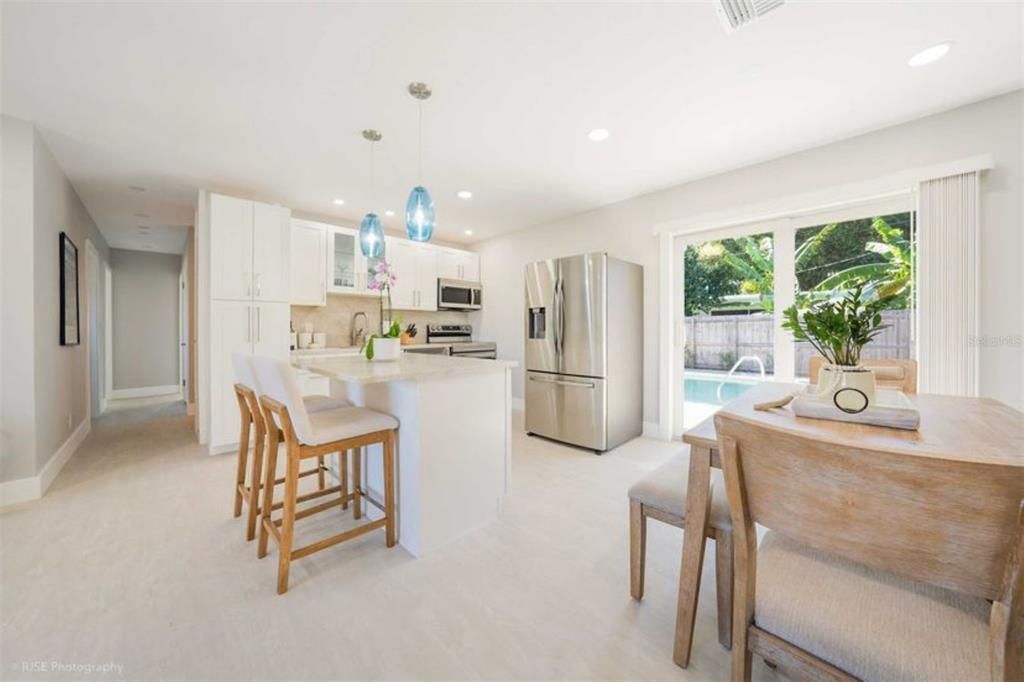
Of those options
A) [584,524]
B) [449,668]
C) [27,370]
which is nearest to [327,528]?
[449,668]

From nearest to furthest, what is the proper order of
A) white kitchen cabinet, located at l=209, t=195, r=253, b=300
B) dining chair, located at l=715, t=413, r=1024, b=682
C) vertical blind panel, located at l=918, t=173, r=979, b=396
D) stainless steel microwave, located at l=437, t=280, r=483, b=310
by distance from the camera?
dining chair, located at l=715, t=413, r=1024, b=682 < vertical blind panel, located at l=918, t=173, r=979, b=396 < white kitchen cabinet, located at l=209, t=195, r=253, b=300 < stainless steel microwave, located at l=437, t=280, r=483, b=310

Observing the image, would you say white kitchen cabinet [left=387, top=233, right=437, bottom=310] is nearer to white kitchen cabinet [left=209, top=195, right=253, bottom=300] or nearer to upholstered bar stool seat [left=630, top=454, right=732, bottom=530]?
white kitchen cabinet [left=209, top=195, right=253, bottom=300]

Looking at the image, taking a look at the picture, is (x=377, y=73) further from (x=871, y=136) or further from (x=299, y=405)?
(x=871, y=136)

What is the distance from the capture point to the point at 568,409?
11.8 ft

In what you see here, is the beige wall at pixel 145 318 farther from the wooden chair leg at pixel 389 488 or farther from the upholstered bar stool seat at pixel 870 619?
the upholstered bar stool seat at pixel 870 619

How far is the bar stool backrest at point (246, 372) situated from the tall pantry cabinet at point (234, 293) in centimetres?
160

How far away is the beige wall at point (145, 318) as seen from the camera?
19.5 ft

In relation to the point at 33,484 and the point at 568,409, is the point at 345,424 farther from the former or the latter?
the point at 33,484

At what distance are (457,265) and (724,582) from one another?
15.6ft

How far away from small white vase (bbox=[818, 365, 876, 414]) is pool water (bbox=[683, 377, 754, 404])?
254 cm

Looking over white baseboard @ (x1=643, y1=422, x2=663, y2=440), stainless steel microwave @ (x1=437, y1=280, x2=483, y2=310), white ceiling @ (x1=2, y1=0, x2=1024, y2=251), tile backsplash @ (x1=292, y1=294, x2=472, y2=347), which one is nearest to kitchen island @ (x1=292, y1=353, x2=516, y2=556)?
white ceiling @ (x1=2, y1=0, x2=1024, y2=251)

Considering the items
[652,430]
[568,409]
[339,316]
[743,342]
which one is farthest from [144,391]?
[743,342]

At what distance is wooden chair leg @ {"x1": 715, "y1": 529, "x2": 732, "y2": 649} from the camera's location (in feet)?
4.08

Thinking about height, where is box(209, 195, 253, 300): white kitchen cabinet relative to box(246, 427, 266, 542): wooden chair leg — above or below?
above
